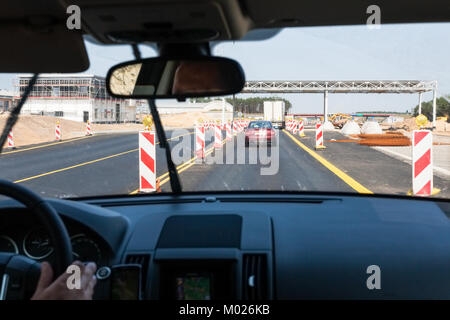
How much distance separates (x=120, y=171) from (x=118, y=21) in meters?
10.9

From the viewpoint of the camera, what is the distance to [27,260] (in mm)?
2209

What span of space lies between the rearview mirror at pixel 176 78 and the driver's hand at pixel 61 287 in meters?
1.06

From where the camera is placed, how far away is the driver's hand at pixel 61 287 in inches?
69.8

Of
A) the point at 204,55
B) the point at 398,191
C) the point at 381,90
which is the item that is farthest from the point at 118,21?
the point at 398,191

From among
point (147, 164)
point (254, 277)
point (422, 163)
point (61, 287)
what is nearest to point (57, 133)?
point (147, 164)

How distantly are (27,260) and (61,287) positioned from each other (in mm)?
529

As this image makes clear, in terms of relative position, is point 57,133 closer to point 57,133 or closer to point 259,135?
point 57,133

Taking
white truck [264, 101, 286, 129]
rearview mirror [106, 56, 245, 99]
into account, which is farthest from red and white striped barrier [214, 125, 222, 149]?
white truck [264, 101, 286, 129]

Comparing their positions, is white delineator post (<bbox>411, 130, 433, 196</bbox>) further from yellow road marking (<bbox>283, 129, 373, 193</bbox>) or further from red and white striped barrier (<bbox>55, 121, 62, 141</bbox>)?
red and white striped barrier (<bbox>55, 121, 62, 141</bbox>)

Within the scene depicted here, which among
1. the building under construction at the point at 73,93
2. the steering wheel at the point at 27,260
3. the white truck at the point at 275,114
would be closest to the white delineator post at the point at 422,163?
Answer: the building under construction at the point at 73,93

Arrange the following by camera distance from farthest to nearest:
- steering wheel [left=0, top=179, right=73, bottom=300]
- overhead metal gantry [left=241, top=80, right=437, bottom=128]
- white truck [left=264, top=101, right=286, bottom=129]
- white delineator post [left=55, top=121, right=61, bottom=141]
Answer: white truck [left=264, top=101, right=286, bottom=129] → white delineator post [left=55, top=121, right=61, bottom=141] → overhead metal gantry [left=241, top=80, right=437, bottom=128] → steering wheel [left=0, top=179, right=73, bottom=300]

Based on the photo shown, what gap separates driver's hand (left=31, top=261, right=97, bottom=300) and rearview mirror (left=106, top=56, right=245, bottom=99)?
1061 mm

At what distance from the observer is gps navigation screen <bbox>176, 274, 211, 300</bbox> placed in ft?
7.75
